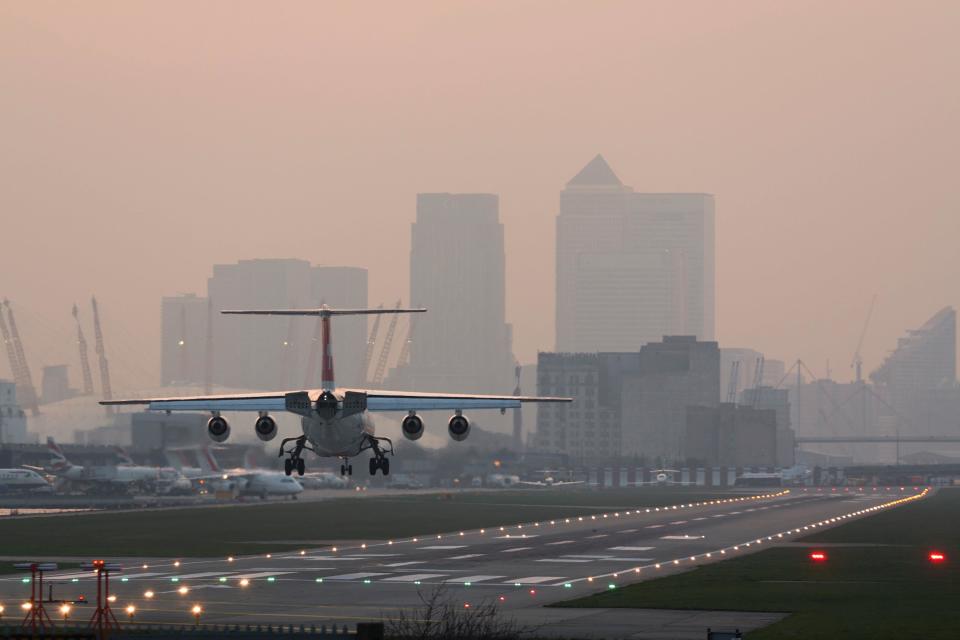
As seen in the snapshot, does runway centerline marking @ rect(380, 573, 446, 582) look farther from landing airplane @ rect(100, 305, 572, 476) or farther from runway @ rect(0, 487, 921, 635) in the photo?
landing airplane @ rect(100, 305, 572, 476)

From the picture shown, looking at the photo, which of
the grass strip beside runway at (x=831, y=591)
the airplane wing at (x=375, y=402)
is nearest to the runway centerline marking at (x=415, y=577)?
the airplane wing at (x=375, y=402)

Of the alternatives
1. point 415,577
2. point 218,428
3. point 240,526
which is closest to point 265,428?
point 218,428

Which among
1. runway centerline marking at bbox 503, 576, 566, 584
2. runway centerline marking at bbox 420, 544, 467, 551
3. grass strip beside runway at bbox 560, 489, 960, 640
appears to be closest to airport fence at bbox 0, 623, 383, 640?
grass strip beside runway at bbox 560, 489, 960, 640

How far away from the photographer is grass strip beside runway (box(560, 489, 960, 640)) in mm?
70875

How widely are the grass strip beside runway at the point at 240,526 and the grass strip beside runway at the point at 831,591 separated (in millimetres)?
35858

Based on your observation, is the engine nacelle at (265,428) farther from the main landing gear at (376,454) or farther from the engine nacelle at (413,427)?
the engine nacelle at (413,427)

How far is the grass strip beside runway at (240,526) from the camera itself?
121 meters

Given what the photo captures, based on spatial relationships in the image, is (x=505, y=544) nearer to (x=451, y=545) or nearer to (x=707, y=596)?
(x=451, y=545)

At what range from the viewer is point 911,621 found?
7238cm

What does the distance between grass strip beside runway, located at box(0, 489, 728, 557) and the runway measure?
16.0 ft

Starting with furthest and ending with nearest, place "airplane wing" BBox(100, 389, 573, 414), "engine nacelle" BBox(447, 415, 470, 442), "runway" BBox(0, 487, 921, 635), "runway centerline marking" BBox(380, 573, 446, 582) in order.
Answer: "runway centerline marking" BBox(380, 573, 446, 582)
"engine nacelle" BBox(447, 415, 470, 442)
"airplane wing" BBox(100, 389, 573, 414)
"runway" BBox(0, 487, 921, 635)

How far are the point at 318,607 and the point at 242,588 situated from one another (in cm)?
1042

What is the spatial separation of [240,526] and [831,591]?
237 feet

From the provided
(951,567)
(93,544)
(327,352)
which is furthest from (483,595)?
(93,544)
